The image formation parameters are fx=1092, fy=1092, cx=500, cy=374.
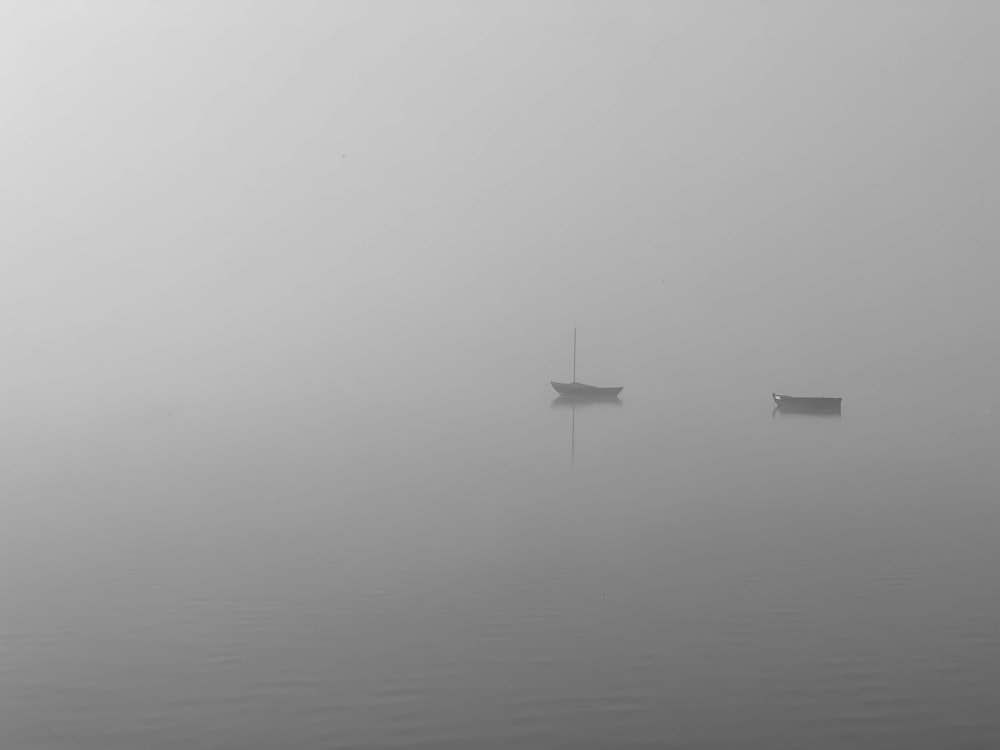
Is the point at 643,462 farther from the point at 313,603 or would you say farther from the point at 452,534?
the point at 313,603

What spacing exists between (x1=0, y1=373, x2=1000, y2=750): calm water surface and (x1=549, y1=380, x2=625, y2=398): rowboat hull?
183 feet

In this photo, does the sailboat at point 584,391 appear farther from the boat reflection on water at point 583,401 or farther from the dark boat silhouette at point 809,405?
the dark boat silhouette at point 809,405

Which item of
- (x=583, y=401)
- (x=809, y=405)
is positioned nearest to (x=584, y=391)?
(x=583, y=401)

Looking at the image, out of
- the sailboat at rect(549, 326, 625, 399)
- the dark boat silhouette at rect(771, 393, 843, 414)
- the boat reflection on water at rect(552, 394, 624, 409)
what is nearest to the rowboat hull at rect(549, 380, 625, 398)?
the sailboat at rect(549, 326, 625, 399)

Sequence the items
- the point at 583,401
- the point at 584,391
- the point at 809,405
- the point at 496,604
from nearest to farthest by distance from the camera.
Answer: the point at 496,604
the point at 809,405
the point at 584,391
the point at 583,401

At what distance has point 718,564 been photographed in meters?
29.4

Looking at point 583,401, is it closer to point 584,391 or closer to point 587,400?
point 587,400

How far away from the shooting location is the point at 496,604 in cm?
2428

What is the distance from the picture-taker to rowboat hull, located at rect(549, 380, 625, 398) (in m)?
113

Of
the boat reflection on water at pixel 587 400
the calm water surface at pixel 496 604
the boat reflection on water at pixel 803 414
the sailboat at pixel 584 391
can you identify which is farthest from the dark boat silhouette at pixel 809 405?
the calm water surface at pixel 496 604

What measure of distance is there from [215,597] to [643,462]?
119ft

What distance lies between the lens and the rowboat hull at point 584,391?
11338cm

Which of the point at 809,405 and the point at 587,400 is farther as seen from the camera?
the point at 587,400

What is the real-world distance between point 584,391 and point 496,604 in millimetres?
90974
